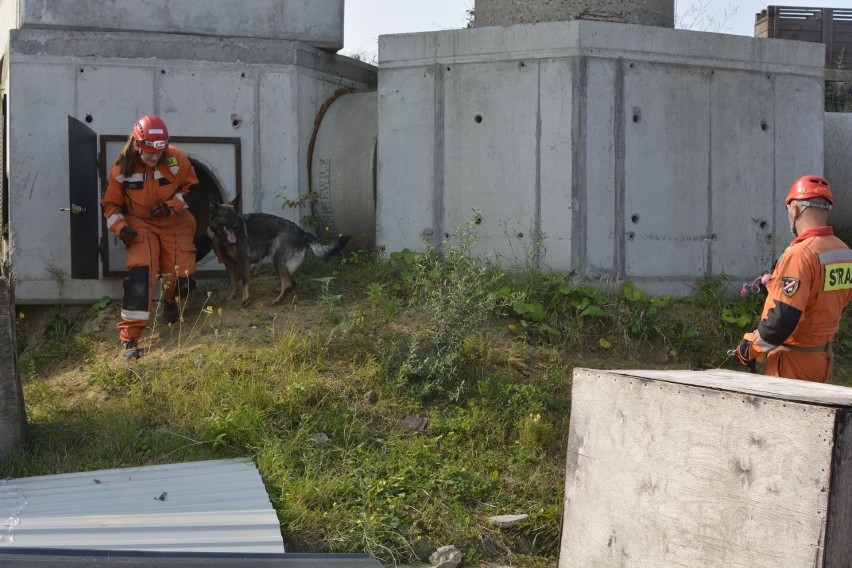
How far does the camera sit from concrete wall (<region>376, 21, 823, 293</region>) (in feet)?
28.7

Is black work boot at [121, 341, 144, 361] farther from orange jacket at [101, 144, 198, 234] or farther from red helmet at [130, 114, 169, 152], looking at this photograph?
red helmet at [130, 114, 169, 152]

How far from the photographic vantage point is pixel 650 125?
29.2 feet

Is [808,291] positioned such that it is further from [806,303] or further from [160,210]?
[160,210]

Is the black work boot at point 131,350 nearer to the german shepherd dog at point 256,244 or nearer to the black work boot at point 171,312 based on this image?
the black work boot at point 171,312

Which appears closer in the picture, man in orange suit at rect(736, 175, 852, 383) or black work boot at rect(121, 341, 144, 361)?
man in orange suit at rect(736, 175, 852, 383)

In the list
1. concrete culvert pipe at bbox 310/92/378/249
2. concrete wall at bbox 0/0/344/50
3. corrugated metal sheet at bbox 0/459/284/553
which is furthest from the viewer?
concrete culvert pipe at bbox 310/92/378/249

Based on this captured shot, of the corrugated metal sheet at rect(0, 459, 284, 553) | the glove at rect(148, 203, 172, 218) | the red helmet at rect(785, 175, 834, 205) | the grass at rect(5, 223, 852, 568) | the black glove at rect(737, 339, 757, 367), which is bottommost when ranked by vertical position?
the corrugated metal sheet at rect(0, 459, 284, 553)

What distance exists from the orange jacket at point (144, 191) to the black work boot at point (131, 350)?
3.03 ft

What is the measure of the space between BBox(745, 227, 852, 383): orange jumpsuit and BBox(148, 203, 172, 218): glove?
15.2ft

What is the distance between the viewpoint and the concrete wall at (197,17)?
9.45 meters

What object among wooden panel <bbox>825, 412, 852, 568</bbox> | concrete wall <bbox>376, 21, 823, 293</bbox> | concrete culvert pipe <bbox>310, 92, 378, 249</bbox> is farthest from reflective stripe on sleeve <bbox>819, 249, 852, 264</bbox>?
concrete culvert pipe <bbox>310, 92, 378, 249</bbox>

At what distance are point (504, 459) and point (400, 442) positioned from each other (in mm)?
651

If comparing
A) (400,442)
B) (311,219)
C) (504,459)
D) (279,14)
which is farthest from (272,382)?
(279,14)

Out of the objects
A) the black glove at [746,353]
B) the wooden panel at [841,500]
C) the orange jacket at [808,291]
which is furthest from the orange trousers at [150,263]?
the wooden panel at [841,500]
